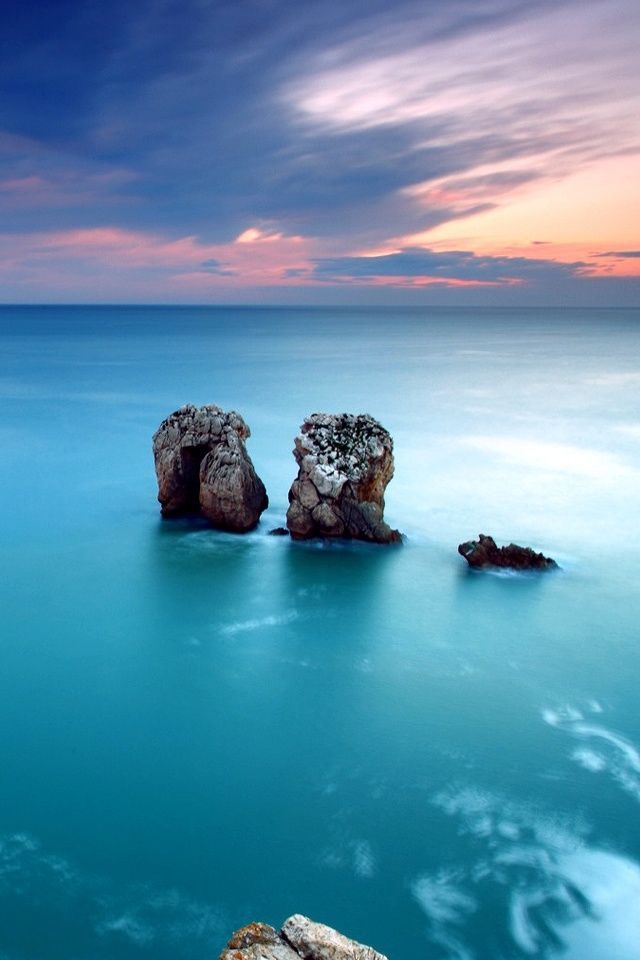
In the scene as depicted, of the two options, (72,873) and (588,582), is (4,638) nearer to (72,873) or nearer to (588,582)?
(72,873)

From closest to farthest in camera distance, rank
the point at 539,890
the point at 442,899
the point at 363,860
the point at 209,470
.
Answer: the point at 442,899, the point at 539,890, the point at 363,860, the point at 209,470

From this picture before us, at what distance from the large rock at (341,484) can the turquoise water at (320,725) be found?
0.67 meters

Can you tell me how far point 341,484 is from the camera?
2122 centimetres

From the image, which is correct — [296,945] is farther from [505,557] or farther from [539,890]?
[505,557]

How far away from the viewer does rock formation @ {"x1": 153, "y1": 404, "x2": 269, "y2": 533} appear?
22.3m

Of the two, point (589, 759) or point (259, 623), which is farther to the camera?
point (259, 623)

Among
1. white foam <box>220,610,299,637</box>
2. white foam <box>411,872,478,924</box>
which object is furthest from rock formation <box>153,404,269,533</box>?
white foam <box>411,872,478,924</box>

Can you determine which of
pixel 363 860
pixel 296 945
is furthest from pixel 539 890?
pixel 296 945

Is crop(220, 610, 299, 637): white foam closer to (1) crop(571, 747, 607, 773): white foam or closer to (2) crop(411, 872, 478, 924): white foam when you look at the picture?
(1) crop(571, 747, 607, 773): white foam

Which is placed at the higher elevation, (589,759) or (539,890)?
(589,759)

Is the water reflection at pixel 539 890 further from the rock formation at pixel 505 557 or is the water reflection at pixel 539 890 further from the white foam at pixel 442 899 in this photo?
the rock formation at pixel 505 557

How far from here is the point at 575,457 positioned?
1394 inches

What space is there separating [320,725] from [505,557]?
8414mm

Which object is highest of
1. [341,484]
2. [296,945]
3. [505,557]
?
[341,484]
